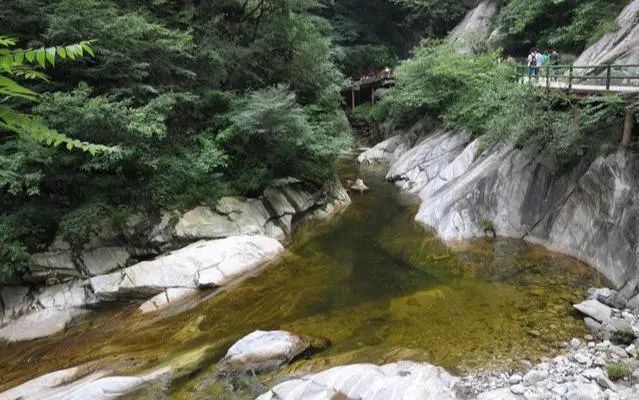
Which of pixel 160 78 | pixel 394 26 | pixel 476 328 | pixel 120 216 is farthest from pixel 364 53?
pixel 476 328

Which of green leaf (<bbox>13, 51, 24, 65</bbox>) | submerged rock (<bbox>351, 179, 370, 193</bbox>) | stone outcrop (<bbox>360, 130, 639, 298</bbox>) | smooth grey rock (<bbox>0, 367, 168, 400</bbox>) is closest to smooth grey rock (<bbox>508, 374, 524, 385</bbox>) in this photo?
stone outcrop (<bbox>360, 130, 639, 298</bbox>)

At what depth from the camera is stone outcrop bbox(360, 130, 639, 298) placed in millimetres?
9781

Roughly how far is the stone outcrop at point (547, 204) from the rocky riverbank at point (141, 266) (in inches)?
256

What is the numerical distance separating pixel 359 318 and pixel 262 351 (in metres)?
2.43

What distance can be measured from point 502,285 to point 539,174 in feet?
15.7

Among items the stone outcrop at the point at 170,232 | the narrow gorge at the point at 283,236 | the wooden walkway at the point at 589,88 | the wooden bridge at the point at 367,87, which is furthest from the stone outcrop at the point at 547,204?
the wooden bridge at the point at 367,87

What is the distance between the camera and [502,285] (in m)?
10.2

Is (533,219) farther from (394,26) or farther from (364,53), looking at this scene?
(394,26)

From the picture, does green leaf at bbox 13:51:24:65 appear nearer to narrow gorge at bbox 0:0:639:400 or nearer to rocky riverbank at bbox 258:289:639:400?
narrow gorge at bbox 0:0:639:400

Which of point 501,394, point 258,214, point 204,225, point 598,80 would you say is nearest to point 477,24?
point 598,80

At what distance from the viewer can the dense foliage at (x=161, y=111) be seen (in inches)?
409

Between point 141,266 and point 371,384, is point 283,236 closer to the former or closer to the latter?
point 141,266

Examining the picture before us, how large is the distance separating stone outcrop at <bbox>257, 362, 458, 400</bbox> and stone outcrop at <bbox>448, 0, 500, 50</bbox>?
87.9ft

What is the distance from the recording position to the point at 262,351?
7.50 metres
